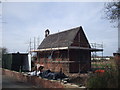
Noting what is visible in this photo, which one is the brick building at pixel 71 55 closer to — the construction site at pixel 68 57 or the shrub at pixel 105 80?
the construction site at pixel 68 57

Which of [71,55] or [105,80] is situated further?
[71,55]

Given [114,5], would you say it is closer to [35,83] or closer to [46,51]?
[35,83]

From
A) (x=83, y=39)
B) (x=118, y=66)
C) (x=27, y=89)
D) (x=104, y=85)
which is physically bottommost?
(x=27, y=89)

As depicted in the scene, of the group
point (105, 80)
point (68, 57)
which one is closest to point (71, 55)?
point (68, 57)

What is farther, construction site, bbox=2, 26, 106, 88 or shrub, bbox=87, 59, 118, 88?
construction site, bbox=2, 26, 106, 88

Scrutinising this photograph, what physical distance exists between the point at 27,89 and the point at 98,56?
1971 centimetres

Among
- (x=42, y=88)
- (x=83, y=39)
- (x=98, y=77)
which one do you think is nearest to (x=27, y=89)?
(x=42, y=88)

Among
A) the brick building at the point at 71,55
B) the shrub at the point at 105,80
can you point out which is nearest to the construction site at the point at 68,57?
the brick building at the point at 71,55

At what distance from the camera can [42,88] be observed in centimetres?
1303

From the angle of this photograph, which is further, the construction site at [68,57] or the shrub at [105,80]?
the construction site at [68,57]

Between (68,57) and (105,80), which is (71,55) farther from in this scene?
(105,80)

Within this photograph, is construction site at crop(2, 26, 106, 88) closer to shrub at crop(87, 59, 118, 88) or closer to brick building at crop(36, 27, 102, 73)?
brick building at crop(36, 27, 102, 73)

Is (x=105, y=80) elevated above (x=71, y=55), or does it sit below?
below

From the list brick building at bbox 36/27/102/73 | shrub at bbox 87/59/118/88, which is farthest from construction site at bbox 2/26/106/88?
shrub at bbox 87/59/118/88
